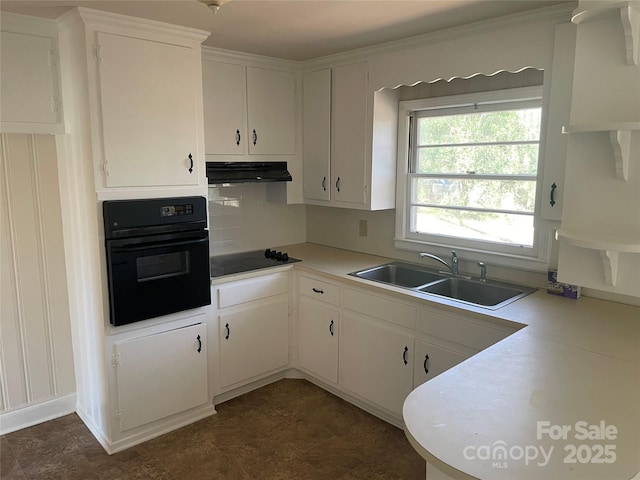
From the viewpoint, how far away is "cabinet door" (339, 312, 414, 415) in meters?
2.73

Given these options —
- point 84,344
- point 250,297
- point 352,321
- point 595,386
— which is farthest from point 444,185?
point 84,344

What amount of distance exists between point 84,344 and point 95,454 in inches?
25.1

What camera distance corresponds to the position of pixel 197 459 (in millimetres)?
2602

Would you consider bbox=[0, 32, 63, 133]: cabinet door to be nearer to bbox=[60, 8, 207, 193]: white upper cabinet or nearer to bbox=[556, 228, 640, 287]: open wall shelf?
bbox=[60, 8, 207, 193]: white upper cabinet

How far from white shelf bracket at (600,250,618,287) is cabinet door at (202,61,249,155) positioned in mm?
2378

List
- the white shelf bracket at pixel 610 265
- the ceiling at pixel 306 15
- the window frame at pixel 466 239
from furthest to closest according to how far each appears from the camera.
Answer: the window frame at pixel 466 239
the ceiling at pixel 306 15
the white shelf bracket at pixel 610 265

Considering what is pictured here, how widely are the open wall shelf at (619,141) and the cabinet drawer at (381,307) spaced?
49.5 inches

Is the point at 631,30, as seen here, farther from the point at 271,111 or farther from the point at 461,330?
the point at 271,111

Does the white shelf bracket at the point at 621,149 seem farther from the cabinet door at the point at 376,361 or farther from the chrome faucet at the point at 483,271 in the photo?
the cabinet door at the point at 376,361

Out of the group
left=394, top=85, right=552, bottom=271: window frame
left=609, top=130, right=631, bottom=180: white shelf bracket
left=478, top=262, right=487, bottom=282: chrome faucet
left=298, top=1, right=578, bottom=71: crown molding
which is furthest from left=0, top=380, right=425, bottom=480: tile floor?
left=298, top=1, right=578, bottom=71: crown molding

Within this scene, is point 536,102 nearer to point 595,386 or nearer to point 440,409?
point 595,386

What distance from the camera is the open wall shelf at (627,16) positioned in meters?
1.59

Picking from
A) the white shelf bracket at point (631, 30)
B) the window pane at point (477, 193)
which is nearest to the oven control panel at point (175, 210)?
the window pane at point (477, 193)

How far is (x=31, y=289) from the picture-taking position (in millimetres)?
2869
